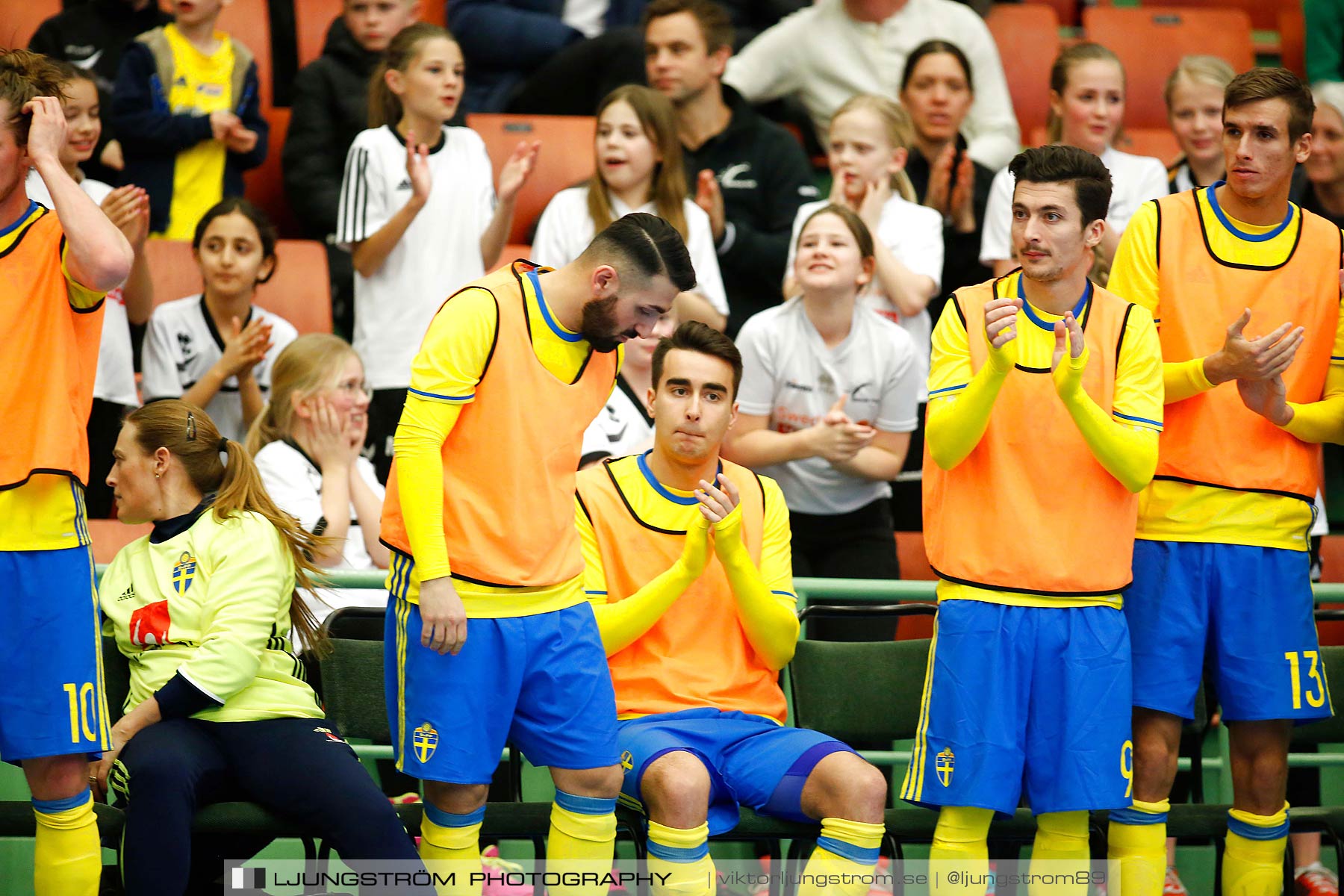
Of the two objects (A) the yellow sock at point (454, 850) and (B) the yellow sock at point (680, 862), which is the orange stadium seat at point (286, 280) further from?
(B) the yellow sock at point (680, 862)

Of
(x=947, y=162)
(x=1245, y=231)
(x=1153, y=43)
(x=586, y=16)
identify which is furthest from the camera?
(x=1153, y=43)

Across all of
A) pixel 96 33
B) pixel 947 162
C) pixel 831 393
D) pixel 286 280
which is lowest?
pixel 831 393

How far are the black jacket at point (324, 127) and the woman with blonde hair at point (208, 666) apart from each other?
262 cm

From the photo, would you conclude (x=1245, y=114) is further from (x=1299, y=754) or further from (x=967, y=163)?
(x=967, y=163)

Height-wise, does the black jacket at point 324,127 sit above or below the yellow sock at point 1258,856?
above

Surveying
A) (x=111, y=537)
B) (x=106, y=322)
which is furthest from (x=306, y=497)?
(x=106, y=322)

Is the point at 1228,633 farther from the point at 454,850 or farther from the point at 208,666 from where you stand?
the point at 208,666

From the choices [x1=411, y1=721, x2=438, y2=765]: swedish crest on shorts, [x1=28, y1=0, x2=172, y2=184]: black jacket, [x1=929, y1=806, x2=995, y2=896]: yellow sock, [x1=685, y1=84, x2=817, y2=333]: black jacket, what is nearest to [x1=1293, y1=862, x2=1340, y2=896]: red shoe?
[x1=929, y1=806, x2=995, y2=896]: yellow sock

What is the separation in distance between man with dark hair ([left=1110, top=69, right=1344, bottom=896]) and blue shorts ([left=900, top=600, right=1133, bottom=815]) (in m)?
0.23

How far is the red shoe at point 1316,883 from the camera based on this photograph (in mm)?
4211

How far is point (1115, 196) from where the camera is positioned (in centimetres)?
575

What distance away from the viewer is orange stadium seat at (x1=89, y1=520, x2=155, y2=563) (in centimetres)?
454

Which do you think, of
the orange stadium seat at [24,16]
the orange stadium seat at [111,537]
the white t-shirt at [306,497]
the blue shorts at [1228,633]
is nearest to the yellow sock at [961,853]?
the blue shorts at [1228,633]

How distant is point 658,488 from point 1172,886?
1.90 metres
